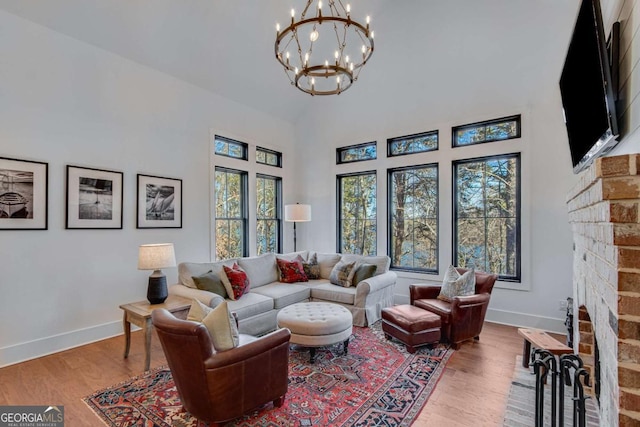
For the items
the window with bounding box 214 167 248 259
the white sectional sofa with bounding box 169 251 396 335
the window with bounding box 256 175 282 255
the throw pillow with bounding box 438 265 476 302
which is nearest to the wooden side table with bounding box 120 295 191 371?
the white sectional sofa with bounding box 169 251 396 335

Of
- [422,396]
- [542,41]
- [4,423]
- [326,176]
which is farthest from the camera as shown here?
[326,176]

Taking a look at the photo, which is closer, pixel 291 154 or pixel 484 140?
pixel 484 140

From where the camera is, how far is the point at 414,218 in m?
5.27

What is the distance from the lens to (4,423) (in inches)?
85.3

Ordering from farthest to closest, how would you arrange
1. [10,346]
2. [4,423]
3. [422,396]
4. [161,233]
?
[161,233] < [10,346] < [422,396] < [4,423]

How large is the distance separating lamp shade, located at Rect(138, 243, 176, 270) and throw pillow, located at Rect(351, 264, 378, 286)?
240 cm

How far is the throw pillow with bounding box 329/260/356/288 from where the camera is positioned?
4.44 meters

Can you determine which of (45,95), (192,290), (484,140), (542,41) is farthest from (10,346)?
(542,41)

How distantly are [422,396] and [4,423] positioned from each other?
305 cm

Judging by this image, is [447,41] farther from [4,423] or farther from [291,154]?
[4,423]

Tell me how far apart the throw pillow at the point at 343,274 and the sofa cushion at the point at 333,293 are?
74mm

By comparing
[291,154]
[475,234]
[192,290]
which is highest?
[291,154]

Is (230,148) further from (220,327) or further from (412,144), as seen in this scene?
(220,327)

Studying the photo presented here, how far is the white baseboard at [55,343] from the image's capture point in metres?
3.11
